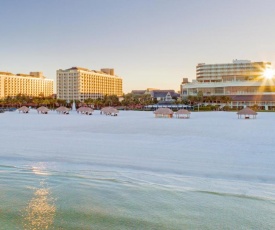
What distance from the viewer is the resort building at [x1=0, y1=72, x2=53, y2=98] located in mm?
160625

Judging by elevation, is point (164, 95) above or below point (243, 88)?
above

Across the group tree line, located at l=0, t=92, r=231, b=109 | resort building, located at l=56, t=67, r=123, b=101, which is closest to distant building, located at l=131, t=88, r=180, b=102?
tree line, located at l=0, t=92, r=231, b=109

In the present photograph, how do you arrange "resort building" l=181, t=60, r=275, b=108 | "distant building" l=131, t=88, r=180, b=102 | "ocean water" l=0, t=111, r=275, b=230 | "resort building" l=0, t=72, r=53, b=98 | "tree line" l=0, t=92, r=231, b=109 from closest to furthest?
"ocean water" l=0, t=111, r=275, b=230
"resort building" l=181, t=60, r=275, b=108
"tree line" l=0, t=92, r=231, b=109
"distant building" l=131, t=88, r=180, b=102
"resort building" l=0, t=72, r=53, b=98

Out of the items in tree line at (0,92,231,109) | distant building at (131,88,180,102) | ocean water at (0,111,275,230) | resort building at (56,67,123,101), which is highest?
resort building at (56,67,123,101)

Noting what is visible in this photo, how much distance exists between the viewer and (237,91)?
288ft

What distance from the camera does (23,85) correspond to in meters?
172

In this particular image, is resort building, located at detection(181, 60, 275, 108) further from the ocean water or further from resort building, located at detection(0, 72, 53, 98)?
resort building, located at detection(0, 72, 53, 98)

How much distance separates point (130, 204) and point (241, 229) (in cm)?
250

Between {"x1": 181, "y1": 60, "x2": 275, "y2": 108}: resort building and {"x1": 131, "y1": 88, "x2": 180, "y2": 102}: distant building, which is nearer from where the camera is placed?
{"x1": 181, "y1": 60, "x2": 275, "y2": 108}: resort building

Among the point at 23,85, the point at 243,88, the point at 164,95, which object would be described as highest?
the point at 23,85

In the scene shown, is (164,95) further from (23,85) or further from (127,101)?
(23,85)

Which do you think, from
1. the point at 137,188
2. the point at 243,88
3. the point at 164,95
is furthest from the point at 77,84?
the point at 137,188

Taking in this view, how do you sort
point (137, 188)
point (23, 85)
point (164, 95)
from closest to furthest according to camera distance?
1. point (137, 188)
2. point (164, 95)
3. point (23, 85)

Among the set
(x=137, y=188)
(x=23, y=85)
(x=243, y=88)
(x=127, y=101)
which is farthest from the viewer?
(x=23, y=85)
